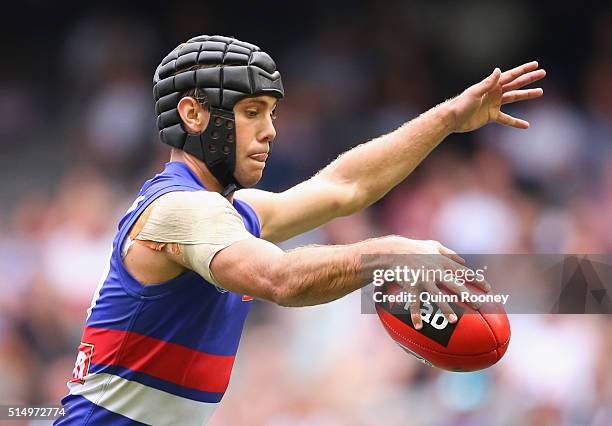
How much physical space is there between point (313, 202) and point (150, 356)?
4.76ft

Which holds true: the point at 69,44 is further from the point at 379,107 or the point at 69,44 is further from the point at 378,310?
the point at 378,310

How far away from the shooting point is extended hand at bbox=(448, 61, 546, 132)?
4914 millimetres

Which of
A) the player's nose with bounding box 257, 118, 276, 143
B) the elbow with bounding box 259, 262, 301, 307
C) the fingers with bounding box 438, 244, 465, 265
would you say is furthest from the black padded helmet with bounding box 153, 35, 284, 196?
the fingers with bounding box 438, 244, 465, 265

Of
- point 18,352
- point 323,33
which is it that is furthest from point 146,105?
point 18,352

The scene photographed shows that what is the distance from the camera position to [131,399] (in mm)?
3891

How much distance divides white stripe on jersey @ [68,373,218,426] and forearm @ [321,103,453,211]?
1.63m

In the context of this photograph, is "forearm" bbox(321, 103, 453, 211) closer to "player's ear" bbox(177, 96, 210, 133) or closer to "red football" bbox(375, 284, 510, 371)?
"player's ear" bbox(177, 96, 210, 133)

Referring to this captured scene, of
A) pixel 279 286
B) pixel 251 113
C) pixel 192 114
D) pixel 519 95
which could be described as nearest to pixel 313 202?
pixel 251 113

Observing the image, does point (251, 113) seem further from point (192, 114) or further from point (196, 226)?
point (196, 226)

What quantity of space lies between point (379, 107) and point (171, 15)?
2637 millimetres

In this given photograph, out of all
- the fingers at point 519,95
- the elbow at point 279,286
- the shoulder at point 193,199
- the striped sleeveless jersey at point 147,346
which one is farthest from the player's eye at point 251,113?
the fingers at point 519,95

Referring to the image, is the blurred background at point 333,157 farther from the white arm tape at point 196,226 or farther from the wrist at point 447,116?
the white arm tape at point 196,226

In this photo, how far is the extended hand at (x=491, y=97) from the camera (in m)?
4.91

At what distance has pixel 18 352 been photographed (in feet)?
27.6
